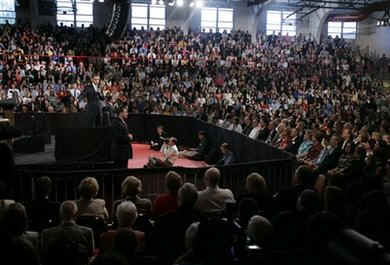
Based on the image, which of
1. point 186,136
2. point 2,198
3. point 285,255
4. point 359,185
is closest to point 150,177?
point 2,198

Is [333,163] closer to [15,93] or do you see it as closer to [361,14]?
[15,93]

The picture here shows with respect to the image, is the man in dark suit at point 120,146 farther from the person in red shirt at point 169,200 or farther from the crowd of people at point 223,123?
the person in red shirt at point 169,200

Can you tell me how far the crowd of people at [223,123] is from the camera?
380cm

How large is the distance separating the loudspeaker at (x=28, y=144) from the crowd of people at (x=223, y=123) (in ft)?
14.3

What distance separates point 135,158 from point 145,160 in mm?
394

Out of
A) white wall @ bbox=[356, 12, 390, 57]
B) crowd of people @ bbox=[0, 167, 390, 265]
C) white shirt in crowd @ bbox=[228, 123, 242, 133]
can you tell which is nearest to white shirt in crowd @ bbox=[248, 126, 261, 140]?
white shirt in crowd @ bbox=[228, 123, 242, 133]

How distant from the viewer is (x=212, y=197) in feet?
18.1

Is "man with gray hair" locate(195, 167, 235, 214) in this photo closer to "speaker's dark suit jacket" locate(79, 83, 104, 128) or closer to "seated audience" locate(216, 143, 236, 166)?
"seated audience" locate(216, 143, 236, 166)

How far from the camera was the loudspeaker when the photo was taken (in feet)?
37.6

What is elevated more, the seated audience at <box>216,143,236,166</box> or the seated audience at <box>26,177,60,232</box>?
the seated audience at <box>26,177,60,232</box>

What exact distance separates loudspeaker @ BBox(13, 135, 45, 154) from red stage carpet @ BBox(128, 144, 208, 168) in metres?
2.30

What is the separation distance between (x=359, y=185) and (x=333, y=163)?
9.30 feet

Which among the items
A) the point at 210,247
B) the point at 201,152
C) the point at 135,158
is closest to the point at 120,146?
the point at 135,158

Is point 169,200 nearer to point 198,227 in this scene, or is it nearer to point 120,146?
point 198,227
